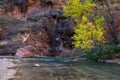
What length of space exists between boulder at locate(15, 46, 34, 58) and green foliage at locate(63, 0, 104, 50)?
18710 mm

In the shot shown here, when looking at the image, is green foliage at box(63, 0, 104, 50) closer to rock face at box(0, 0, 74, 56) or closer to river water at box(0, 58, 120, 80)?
river water at box(0, 58, 120, 80)

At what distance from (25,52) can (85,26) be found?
900 inches

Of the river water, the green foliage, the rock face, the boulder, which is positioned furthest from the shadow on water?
the rock face

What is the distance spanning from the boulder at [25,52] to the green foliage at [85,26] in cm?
1871

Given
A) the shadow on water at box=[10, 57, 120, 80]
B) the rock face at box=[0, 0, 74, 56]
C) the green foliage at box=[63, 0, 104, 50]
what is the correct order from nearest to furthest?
the shadow on water at box=[10, 57, 120, 80], the green foliage at box=[63, 0, 104, 50], the rock face at box=[0, 0, 74, 56]

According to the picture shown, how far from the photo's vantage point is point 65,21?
230ft

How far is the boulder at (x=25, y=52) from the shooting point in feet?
209

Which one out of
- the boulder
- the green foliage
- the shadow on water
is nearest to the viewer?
the shadow on water

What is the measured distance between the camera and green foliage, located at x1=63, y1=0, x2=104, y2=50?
149 feet

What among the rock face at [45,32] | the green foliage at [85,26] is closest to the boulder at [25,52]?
the rock face at [45,32]

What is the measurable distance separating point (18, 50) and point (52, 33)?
36.2 feet

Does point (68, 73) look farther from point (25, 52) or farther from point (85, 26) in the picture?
point (25, 52)

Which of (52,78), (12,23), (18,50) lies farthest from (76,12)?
(12,23)

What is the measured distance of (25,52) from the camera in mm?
64438
